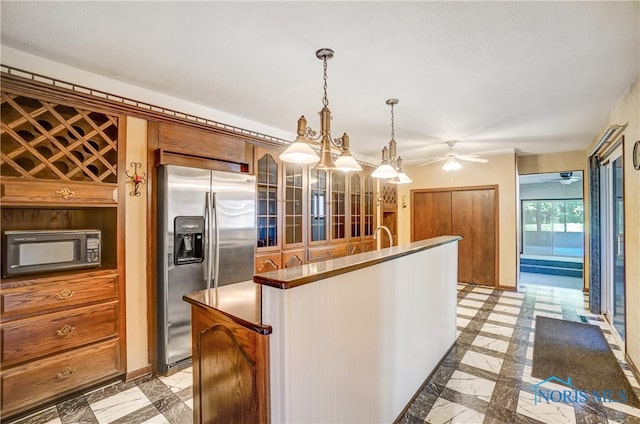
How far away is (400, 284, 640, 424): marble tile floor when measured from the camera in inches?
79.4

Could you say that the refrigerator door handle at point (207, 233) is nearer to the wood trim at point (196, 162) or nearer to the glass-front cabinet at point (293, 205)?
the wood trim at point (196, 162)

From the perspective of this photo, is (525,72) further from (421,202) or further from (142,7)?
(421,202)

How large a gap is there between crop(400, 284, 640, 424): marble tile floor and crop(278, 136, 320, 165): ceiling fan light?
1.80 metres

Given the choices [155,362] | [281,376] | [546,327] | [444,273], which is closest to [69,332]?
[155,362]

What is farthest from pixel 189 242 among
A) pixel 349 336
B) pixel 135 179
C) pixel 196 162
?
pixel 349 336

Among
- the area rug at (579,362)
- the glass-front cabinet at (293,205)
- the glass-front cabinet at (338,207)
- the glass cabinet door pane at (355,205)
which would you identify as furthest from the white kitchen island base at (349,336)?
the glass cabinet door pane at (355,205)

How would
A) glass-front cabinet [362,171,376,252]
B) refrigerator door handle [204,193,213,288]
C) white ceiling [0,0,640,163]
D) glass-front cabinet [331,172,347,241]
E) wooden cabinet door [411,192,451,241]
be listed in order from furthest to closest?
wooden cabinet door [411,192,451,241] < glass-front cabinet [362,171,376,252] < glass-front cabinet [331,172,347,241] < refrigerator door handle [204,193,213,288] < white ceiling [0,0,640,163]

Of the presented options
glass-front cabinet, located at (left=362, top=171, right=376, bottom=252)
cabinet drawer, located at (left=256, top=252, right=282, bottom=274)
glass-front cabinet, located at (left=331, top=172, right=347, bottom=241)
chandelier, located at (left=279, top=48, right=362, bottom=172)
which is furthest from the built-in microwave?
glass-front cabinet, located at (left=362, top=171, right=376, bottom=252)

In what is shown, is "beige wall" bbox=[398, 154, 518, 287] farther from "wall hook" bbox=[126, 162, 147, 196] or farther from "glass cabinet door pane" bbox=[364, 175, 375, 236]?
"wall hook" bbox=[126, 162, 147, 196]

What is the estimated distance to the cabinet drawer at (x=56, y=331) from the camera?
1.96 m

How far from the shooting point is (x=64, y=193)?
2.15 meters

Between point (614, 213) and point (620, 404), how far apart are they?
7.60 ft

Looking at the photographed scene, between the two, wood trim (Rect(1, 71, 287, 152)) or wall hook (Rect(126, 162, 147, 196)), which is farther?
wall hook (Rect(126, 162, 147, 196))

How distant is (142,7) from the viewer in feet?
5.21
